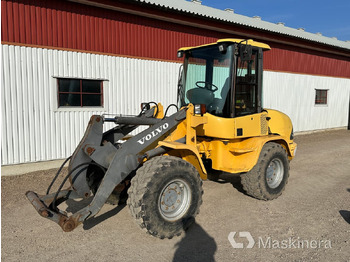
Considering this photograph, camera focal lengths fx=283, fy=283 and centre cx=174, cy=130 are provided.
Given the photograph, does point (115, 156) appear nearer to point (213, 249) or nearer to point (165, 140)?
point (165, 140)

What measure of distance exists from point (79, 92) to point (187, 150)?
5.01 metres

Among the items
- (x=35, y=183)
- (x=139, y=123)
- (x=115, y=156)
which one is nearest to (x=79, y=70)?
(x=35, y=183)

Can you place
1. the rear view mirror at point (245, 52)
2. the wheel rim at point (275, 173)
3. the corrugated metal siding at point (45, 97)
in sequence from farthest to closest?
the corrugated metal siding at point (45, 97), the wheel rim at point (275, 173), the rear view mirror at point (245, 52)

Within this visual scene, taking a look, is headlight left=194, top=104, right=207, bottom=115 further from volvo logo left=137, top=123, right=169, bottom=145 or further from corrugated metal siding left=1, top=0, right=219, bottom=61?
corrugated metal siding left=1, top=0, right=219, bottom=61

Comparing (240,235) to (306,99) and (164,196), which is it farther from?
(306,99)

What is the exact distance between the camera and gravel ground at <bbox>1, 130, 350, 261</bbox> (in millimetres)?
3508

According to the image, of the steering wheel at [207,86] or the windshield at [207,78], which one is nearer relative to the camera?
the windshield at [207,78]

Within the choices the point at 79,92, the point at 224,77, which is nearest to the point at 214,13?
the point at 79,92

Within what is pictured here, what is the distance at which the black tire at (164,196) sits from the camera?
3.58 meters

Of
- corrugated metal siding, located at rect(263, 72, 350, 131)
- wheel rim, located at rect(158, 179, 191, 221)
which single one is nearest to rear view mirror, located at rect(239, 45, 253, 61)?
wheel rim, located at rect(158, 179, 191, 221)

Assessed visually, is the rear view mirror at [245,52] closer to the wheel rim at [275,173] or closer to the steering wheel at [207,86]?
the steering wheel at [207,86]

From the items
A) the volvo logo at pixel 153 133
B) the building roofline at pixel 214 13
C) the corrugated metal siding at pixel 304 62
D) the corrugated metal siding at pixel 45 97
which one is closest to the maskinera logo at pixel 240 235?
the volvo logo at pixel 153 133

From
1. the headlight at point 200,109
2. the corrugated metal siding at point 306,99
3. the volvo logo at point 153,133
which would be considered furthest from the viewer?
the corrugated metal siding at point 306,99

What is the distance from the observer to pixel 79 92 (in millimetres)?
8164
